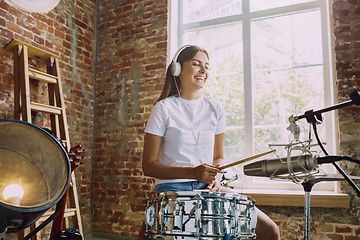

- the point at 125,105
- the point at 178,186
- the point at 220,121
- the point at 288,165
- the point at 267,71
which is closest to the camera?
the point at 288,165

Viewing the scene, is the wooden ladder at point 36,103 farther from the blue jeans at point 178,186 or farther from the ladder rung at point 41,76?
the blue jeans at point 178,186

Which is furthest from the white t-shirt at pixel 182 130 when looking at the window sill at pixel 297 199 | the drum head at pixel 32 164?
the window sill at pixel 297 199

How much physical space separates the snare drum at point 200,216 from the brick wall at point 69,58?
2006 millimetres

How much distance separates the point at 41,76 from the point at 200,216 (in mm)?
2169

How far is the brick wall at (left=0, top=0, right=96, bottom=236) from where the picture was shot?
2682 mm

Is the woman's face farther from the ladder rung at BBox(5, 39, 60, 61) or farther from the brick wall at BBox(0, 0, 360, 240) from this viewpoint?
the ladder rung at BBox(5, 39, 60, 61)

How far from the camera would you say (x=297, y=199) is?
102 inches

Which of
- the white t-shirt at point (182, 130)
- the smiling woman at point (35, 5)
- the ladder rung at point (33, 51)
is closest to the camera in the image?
the white t-shirt at point (182, 130)

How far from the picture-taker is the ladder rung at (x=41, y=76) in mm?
2644

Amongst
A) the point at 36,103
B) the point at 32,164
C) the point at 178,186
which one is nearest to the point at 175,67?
the point at 178,186

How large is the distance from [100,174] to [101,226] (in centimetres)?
59

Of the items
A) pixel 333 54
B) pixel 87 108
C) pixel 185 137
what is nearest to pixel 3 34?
pixel 87 108

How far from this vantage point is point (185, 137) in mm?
1967

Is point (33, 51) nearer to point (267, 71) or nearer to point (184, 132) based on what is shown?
point (184, 132)
